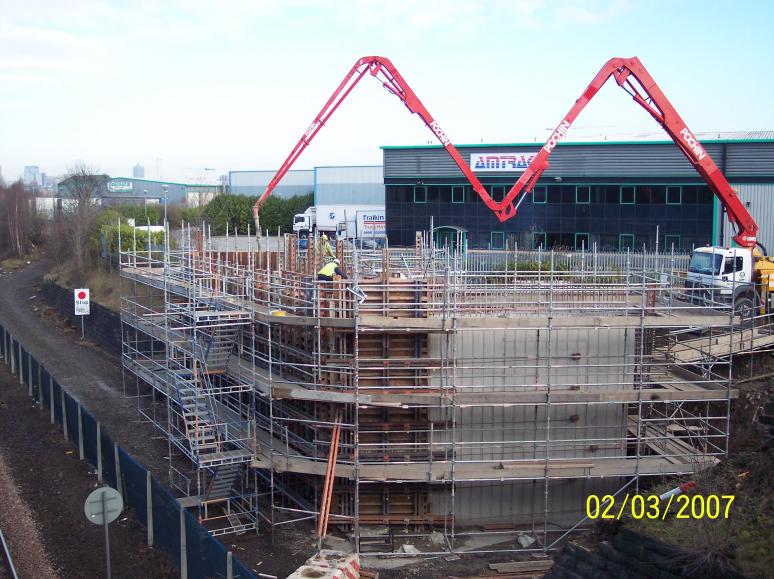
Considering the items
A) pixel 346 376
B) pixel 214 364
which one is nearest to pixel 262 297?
pixel 214 364

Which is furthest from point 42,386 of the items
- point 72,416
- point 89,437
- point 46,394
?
point 89,437

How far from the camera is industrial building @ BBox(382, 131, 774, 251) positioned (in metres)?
32.3

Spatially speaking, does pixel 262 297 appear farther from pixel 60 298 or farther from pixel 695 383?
pixel 60 298

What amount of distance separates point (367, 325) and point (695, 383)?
6.09 m

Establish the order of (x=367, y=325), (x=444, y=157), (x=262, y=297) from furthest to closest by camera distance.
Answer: (x=444, y=157)
(x=262, y=297)
(x=367, y=325)

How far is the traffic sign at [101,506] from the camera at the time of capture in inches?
420

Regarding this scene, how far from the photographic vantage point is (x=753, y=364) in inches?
674

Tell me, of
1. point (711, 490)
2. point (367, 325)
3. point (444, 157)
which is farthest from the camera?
point (444, 157)

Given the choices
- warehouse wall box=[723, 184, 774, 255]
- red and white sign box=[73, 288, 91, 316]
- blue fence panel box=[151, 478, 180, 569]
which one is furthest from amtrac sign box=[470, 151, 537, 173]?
blue fence panel box=[151, 478, 180, 569]

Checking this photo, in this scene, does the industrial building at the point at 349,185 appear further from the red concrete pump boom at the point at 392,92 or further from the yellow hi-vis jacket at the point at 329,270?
the yellow hi-vis jacket at the point at 329,270

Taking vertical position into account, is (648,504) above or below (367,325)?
below

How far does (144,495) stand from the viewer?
13.8 meters

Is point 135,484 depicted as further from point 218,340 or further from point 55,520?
point 218,340
